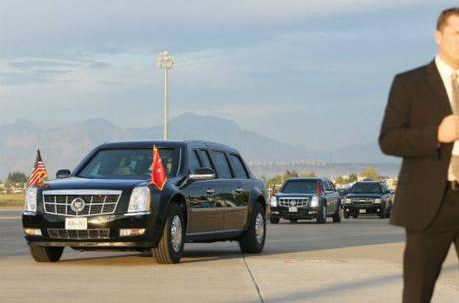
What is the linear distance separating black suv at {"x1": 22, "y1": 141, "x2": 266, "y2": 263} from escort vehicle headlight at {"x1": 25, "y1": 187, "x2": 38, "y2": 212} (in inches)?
0.5

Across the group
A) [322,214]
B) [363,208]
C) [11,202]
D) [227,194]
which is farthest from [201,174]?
[11,202]

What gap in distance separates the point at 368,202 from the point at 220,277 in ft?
113

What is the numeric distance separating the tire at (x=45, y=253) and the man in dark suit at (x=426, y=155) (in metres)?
11.0

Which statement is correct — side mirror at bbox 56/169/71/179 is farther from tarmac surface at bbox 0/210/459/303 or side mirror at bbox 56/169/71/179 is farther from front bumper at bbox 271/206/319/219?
front bumper at bbox 271/206/319/219

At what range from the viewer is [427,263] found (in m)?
6.60

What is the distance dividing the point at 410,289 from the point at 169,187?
34.1ft

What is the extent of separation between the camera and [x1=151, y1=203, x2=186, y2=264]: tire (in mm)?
16500

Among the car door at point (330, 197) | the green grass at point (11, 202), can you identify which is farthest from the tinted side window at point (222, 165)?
the green grass at point (11, 202)

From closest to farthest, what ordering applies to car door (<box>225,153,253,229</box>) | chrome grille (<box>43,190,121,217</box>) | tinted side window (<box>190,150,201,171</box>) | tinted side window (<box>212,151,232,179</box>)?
chrome grille (<box>43,190,121,217</box>) < tinted side window (<box>190,150,201,171</box>) < car door (<box>225,153,253,229</box>) < tinted side window (<box>212,151,232,179</box>)

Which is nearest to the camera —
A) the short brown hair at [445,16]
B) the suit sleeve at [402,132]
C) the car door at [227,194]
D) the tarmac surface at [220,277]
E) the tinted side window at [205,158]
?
the suit sleeve at [402,132]

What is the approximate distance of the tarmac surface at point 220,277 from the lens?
12.3 meters

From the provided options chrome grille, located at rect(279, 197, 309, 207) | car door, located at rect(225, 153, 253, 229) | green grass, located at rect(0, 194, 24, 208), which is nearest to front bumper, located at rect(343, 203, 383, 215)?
chrome grille, located at rect(279, 197, 309, 207)

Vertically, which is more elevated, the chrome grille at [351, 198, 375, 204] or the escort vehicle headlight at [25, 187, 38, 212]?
the escort vehicle headlight at [25, 187, 38, 212]

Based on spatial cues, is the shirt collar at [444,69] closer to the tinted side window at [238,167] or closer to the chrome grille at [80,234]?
the chrome grille at [80,234]
